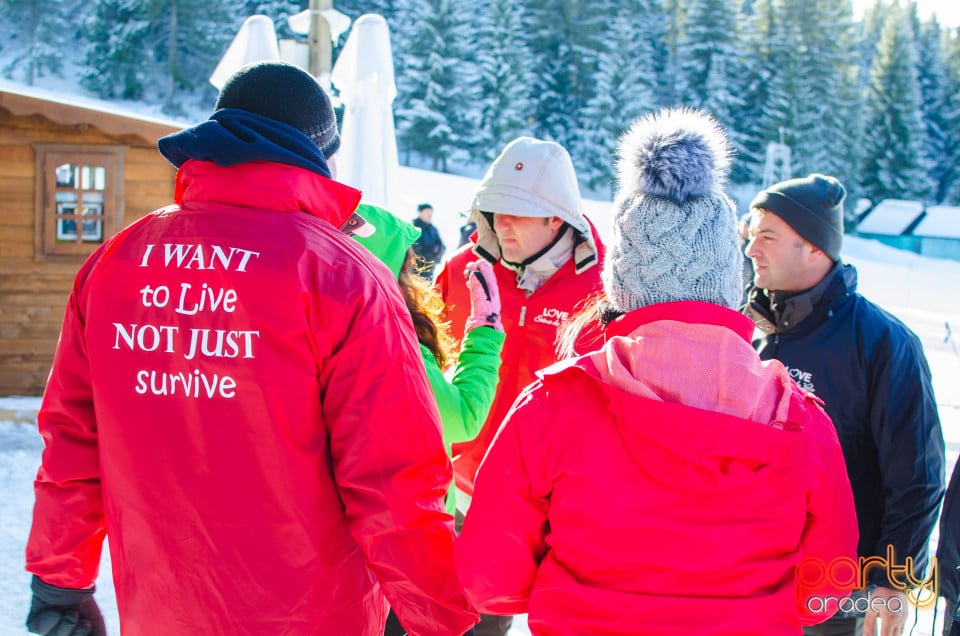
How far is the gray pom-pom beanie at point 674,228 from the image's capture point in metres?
1.61

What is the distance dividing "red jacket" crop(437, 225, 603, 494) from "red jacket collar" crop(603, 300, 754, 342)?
1449mm

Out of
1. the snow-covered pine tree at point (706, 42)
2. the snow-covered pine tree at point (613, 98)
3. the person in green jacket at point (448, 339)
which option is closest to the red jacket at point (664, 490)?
the person in green jacket at point (448, 339)

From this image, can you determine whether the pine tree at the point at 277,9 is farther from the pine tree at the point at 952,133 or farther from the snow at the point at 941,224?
the pine tree at the point at 952,133

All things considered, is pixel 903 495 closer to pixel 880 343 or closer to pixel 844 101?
pixel 880 343

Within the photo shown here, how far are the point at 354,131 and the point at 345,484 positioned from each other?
531 centimetres

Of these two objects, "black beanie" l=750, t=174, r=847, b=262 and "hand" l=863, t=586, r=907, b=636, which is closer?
"hand" l=863, t=586, r=907, b=636

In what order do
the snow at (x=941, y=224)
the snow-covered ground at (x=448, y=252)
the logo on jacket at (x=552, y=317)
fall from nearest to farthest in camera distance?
the logo on jacket at (x=552, y=317) → the snow-covered ground at (x=448, y=252) → the snow at (x=941, y=224)

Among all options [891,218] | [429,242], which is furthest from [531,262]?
[891,218]

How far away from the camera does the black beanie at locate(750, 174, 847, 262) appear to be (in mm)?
2824

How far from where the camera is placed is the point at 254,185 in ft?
5.76

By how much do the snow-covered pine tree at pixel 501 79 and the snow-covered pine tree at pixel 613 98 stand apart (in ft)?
13.3

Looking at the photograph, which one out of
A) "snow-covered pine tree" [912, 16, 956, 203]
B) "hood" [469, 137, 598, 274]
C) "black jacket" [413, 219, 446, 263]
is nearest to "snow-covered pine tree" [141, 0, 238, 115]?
"black jacket" [413, 219, 446, 263]

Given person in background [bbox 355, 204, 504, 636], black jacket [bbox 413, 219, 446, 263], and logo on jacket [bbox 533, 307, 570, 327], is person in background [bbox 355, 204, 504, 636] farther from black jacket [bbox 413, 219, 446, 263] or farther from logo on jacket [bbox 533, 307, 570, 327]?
black jacket [bbox 413, 219, 446, 263]

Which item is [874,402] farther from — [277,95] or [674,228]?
[277,95]
